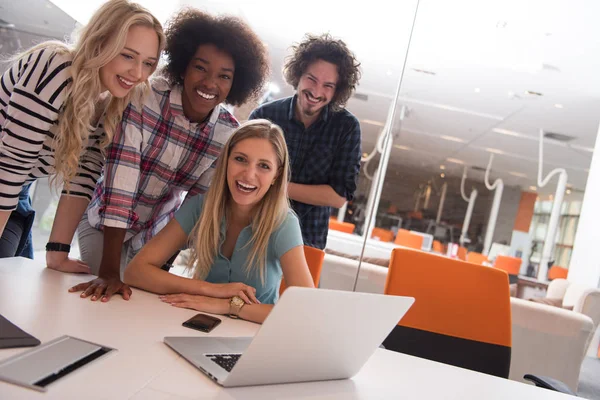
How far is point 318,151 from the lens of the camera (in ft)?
7.20

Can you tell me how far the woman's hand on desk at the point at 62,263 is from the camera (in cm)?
151

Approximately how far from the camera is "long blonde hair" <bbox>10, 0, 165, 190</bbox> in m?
1.45

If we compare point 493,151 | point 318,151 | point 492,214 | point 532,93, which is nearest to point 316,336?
point 318,151

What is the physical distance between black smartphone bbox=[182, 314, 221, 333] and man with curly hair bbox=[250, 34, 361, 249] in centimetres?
92

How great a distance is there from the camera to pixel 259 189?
5.50 ft

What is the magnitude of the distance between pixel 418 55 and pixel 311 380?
5.69 m

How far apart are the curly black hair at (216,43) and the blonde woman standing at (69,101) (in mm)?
280

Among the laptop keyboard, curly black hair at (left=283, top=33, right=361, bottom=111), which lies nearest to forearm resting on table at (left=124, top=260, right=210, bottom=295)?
the laptop keyboard

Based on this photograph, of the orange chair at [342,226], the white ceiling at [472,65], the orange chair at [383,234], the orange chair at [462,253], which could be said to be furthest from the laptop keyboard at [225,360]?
the orange chair at [462,253]

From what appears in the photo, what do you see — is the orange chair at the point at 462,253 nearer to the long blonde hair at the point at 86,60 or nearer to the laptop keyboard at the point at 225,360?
the long blonde hair at the point at 86,60

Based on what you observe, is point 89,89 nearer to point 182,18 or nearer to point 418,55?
point 182,18

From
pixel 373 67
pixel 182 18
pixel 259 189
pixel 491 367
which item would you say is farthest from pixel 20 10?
pixel 373 67

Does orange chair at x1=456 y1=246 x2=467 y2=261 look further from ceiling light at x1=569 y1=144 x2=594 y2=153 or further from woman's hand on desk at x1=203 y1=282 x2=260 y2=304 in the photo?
woman's hand on desk at x1=203 y1=282 x2=260 y2=304

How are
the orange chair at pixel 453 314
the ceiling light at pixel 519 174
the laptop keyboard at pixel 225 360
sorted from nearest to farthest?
the laptop keyboard at pixel 225 360
the orange chair at pixel 453 314
the ceiling light at pixel 519 174
